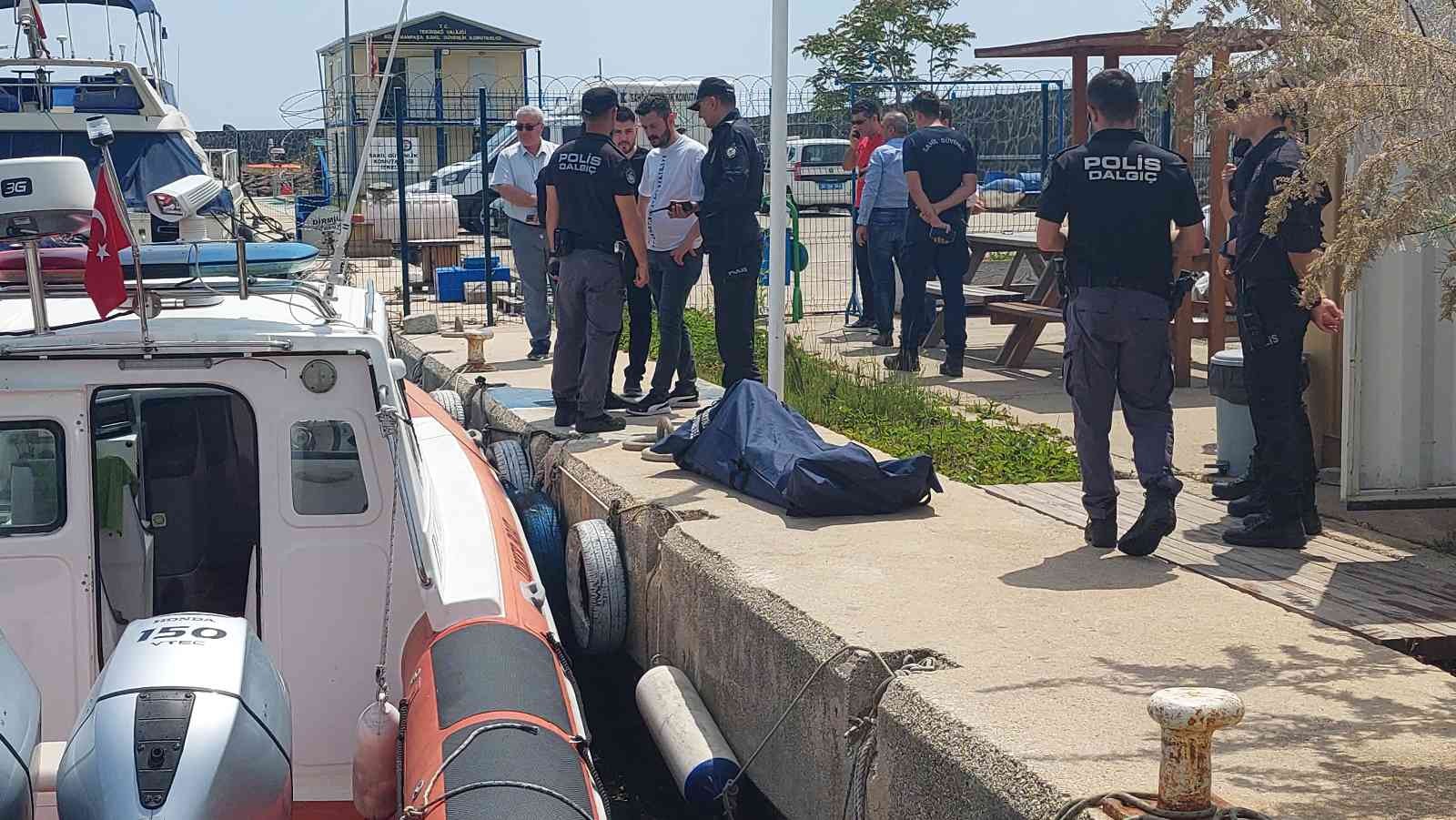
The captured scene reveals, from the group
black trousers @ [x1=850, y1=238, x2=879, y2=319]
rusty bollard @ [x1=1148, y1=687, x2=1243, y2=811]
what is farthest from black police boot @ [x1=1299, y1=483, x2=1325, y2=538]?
black trousers @ [x1=850, y1=238, x2=879, y2=319]

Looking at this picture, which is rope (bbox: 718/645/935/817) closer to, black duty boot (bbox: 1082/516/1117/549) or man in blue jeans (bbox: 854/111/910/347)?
black duty boot (bbox: 1082/516/1117/549)

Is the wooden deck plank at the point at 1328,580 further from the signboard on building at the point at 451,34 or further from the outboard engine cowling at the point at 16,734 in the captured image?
the signboard on building at the point at 451,34

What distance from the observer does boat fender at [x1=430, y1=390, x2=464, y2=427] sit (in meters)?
9.83

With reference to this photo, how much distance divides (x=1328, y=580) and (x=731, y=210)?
3979 mm

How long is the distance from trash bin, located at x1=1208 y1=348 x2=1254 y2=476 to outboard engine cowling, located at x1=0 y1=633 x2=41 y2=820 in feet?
17.4

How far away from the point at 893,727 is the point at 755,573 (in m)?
1.44

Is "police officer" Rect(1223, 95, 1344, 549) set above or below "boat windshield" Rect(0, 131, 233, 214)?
below

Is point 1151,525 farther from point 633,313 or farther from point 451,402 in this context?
point 451,402

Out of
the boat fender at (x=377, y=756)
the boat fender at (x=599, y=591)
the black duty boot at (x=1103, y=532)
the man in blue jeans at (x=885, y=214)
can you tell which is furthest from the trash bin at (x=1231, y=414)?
the man in blue jeans at (x=885, y=214)

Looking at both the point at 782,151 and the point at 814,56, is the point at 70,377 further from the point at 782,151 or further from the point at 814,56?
the point at 814,56

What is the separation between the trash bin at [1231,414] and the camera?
712 cm

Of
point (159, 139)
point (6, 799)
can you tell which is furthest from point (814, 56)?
point (6, 799)

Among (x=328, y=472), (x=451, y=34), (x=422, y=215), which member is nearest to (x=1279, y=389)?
(x=328, y=472)

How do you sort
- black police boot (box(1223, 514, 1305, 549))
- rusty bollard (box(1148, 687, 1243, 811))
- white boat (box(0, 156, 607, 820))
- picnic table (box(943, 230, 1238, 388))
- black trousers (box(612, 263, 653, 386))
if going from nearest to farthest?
rusty bollard (box(1148, 687, 1243, 811)), white boat (box(0, 156, 607, 820)), black police boot (box(1223, 514, 1305, 549)), black trousers (box(612, 263, 653, 386)), picnic table (box(943, 230, 1238, 388))
